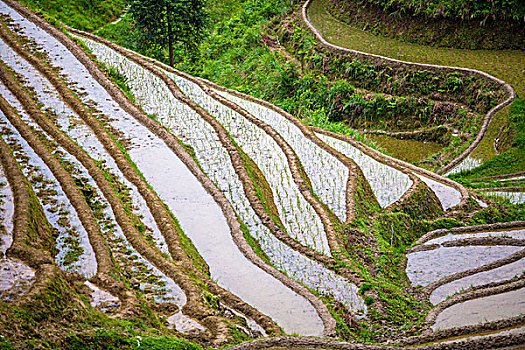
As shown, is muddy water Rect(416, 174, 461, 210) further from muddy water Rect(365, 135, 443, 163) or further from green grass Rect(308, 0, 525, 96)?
green grass Rect(308, 0, 525, 96)

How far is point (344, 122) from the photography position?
18.4m

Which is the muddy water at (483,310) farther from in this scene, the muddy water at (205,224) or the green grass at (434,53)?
the green grass at (434,53)

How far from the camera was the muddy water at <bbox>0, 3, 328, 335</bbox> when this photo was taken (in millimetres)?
6809

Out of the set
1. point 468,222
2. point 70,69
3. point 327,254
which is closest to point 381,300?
point 327,254

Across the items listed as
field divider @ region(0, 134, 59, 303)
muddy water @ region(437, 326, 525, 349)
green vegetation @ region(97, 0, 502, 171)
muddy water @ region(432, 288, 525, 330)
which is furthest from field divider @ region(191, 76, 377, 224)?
field divider @ region(0, 134, 59, 303)

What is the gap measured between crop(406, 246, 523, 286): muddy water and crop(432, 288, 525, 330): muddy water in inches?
51.8

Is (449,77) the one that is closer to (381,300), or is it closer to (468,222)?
(468,222)

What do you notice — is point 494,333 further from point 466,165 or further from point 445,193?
point 466,165

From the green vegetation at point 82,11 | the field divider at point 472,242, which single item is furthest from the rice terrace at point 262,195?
the green vegetation at point 82,11

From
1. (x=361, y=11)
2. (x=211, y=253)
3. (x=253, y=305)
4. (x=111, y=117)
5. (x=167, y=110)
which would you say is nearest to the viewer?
(x=253, y=305)

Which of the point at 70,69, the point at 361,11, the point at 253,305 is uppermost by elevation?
the point at 361,11

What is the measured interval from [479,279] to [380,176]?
12.4 ft

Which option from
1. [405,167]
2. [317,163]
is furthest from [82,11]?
[405,167]

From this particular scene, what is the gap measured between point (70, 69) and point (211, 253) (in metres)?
8.89
